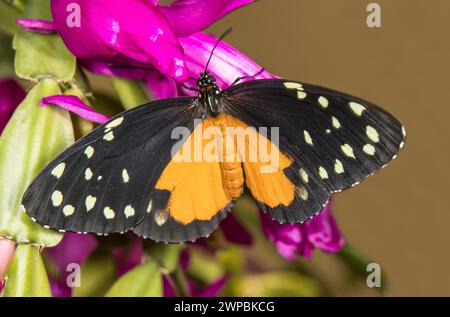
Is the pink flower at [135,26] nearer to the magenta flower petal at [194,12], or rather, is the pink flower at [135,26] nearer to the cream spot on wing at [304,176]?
the magenta flower petal at [194,12]

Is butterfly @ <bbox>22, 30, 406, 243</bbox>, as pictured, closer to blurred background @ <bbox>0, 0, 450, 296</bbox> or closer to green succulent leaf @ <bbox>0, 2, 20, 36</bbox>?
green succulent leaf @ <bbox>0, 2, 20, 36</bbox>

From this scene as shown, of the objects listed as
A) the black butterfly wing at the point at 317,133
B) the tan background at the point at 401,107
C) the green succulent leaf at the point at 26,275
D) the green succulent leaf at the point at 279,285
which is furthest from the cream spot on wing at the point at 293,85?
the tan background at the point at 401,107

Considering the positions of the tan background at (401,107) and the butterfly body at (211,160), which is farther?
the tan background at (401,107)

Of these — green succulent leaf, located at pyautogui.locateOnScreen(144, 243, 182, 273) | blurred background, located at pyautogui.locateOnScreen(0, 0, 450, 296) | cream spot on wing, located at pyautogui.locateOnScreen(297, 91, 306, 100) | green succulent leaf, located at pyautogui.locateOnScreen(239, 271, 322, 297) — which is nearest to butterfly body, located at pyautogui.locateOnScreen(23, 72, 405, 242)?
cream spot on wing, located at pyautogui.locateOnScreen(297, 91, 306, 100)

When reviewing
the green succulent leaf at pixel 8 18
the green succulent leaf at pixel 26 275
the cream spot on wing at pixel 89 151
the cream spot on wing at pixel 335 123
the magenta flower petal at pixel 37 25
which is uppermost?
the green succulent leaf at pixel 8 18

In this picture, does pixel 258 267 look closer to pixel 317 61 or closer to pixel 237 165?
pixel 237 165
